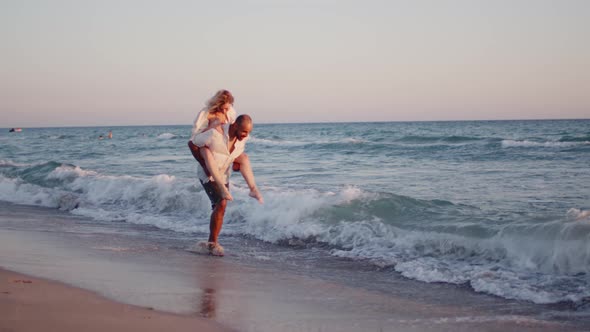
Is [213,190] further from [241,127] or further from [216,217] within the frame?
[241,127]

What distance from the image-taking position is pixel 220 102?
5902 mm

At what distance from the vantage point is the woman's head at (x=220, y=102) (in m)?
5.91

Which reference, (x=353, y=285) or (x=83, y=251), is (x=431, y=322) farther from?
(x=83, y=251)

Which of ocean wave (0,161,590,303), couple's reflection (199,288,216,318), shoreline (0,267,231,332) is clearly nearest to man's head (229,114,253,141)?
couple's reflection (199,288,216,318)

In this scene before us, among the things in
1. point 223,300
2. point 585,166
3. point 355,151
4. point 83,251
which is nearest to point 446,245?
point 223,300

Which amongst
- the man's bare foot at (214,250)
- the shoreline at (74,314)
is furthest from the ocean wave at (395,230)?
the shoreline at (74,314)

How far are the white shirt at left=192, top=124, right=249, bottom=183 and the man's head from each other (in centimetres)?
6

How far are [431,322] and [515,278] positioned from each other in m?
1.72

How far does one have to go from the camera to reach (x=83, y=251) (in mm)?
6328

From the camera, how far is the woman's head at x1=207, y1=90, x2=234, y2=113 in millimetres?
5906

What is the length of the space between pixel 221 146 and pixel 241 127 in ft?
0.92

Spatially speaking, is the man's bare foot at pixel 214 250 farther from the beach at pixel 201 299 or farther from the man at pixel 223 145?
the man at pixel 223 145

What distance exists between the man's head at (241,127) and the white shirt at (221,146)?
2.4 inches

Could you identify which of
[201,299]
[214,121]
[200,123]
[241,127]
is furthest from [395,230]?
[201,299]
